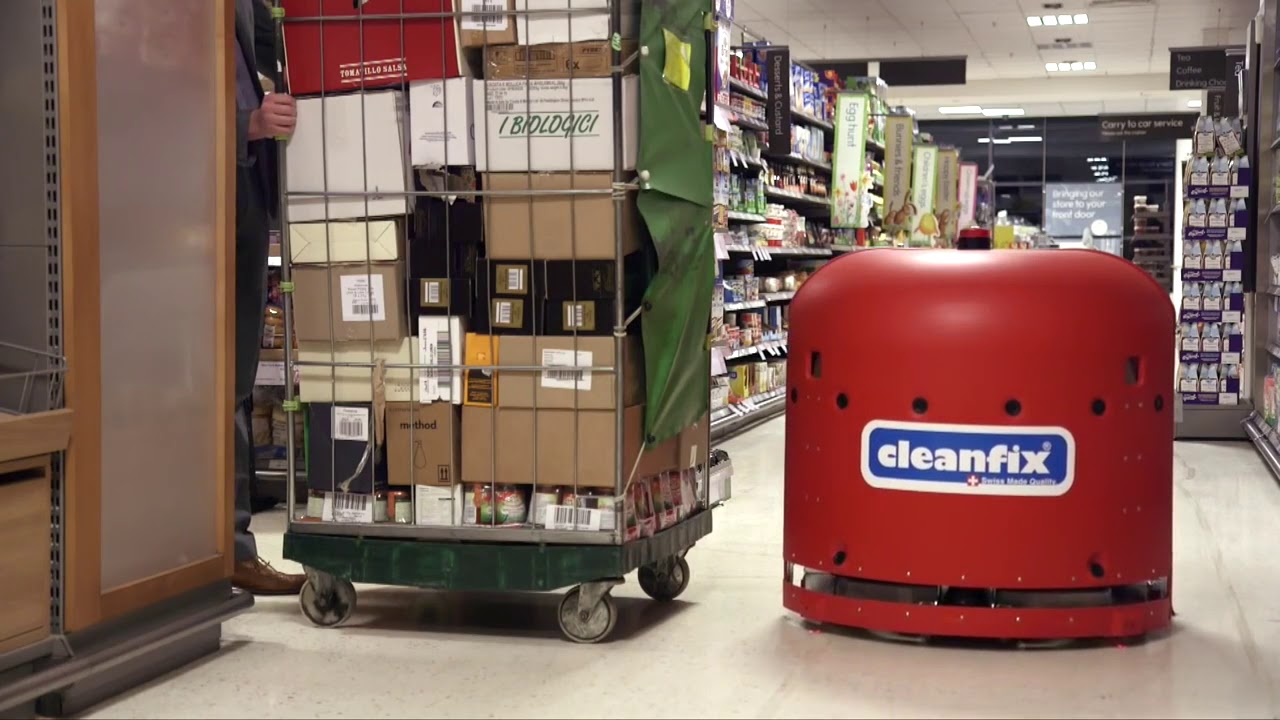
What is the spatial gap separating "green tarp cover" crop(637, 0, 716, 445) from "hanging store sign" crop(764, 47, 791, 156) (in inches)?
235

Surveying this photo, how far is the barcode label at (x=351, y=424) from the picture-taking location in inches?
148

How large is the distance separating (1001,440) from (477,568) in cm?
132

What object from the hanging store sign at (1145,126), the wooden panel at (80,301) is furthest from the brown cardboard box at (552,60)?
the hanging store sign at (1145,126)

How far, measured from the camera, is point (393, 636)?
372 cm

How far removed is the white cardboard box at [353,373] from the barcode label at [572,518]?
1.52 feet

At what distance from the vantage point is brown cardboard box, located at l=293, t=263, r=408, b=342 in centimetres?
372

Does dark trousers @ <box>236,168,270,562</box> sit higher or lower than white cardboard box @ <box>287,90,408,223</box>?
lower

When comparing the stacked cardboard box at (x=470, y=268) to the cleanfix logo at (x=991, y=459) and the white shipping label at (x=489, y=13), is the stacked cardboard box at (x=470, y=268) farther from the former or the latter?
the cleanfix logo at (x=991, y=459)

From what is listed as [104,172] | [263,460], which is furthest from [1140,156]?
[104,172]

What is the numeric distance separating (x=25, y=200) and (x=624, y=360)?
1.40 metres

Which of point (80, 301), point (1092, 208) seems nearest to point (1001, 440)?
point (80, 301)

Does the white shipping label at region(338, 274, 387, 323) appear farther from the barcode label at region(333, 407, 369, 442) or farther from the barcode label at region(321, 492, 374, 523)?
the barcode label at region(321, 492, 374, 523)

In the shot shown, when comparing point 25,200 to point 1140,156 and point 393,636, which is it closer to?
point 393,636

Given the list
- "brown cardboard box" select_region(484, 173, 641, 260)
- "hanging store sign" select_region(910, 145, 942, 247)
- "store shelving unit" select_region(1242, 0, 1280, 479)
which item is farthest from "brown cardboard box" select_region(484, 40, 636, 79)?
"hanging store sign" select_region(910, 145, 942, 247)
